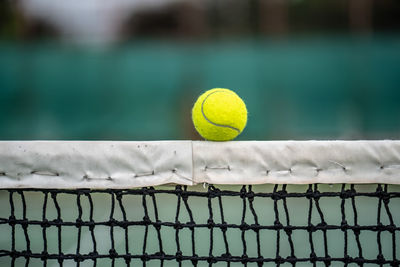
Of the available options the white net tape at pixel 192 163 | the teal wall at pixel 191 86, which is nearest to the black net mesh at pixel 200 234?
the white net tape at pixel 192 163

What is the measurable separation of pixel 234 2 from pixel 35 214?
3.36m

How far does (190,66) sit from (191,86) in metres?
0.24

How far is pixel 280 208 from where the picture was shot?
9.69 ft

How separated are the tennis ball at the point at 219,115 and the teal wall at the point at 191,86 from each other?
3.49 m

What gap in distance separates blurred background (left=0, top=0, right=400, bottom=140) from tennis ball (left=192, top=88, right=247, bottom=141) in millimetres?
3500

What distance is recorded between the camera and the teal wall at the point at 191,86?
466 cm

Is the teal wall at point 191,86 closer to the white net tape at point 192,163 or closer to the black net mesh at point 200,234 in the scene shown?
the black net mesh at point 200,234

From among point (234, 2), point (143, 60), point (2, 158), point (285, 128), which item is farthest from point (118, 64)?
point (2, 158)

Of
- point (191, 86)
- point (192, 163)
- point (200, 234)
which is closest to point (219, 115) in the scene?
point (192, 163)

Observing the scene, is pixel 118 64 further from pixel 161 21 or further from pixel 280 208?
pixel 280 208

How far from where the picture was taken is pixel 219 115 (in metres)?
1.21

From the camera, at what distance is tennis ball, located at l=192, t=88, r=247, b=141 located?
118cm

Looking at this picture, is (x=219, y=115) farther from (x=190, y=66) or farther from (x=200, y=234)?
(x=190, y=66)

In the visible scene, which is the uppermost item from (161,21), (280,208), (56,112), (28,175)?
(161,21)
